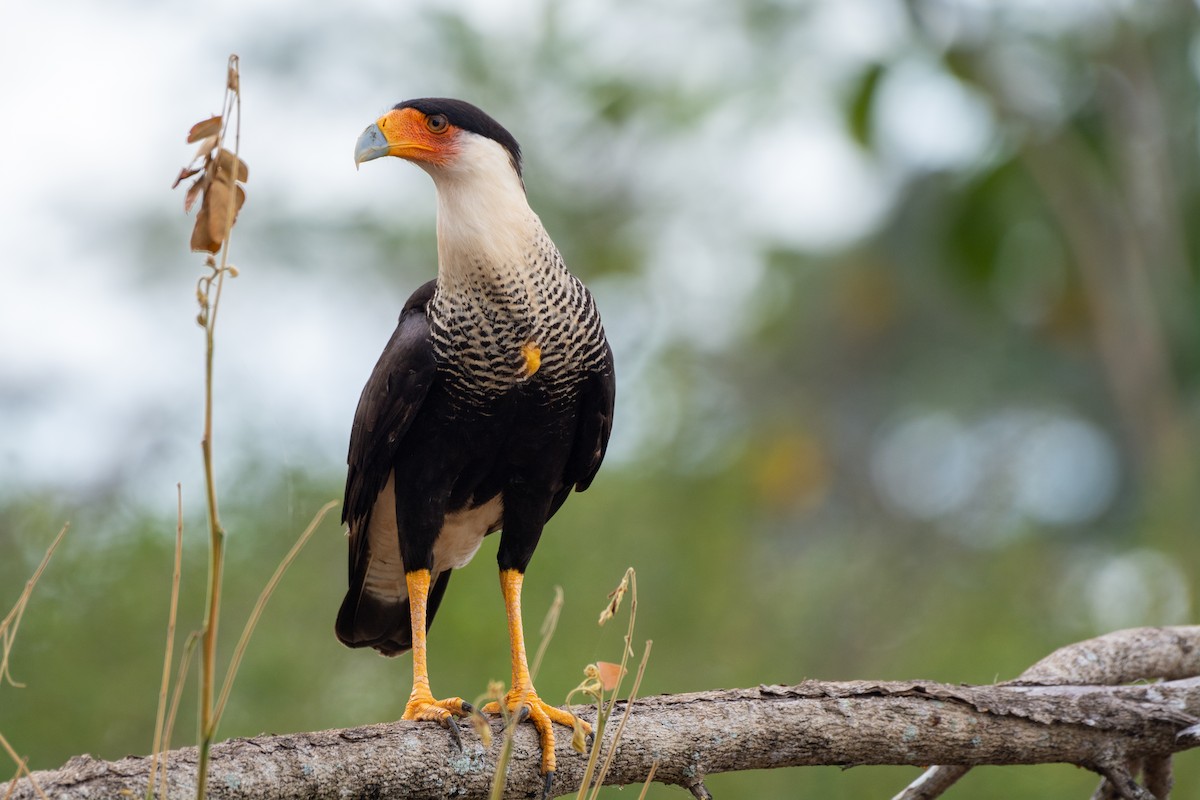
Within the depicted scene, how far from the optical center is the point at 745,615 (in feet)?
32.5

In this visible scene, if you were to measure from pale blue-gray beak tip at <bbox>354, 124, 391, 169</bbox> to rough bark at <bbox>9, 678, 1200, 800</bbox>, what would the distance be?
1.35 metres

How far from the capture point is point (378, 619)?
3.87m

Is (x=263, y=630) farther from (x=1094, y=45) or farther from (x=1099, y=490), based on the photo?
(x=1099, y=490)

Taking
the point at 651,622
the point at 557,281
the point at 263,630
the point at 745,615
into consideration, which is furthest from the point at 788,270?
the point at 557,281

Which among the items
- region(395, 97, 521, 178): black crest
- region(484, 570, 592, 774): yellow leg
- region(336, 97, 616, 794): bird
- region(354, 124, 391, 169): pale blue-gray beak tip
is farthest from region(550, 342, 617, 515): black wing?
region(354, 124, 391, 169): pale blue-gray beak tip

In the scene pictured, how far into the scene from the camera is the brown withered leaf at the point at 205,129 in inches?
71.1

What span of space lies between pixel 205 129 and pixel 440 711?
1.43 m

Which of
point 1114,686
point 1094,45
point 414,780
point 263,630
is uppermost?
point 1094,45

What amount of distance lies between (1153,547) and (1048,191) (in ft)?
9.86

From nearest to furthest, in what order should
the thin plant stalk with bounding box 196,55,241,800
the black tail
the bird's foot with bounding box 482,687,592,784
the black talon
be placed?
the thin plant stalk with bounding box 196,55,241,800 < the black talon < the bird's foot with bounding box 482,687,592,784 < the black tail

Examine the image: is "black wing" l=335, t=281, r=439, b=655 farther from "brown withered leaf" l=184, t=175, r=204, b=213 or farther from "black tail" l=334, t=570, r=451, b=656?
"brown withered leaf" l=184, t=175, r=204, b=213

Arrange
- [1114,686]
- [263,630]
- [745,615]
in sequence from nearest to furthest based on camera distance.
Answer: [1114,686] < [263,630] < [745,615]

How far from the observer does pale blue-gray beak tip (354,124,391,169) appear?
10.7ft

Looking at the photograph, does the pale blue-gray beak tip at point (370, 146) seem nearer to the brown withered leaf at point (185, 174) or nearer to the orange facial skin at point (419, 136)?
the orange facial skin at point (419, 136)
